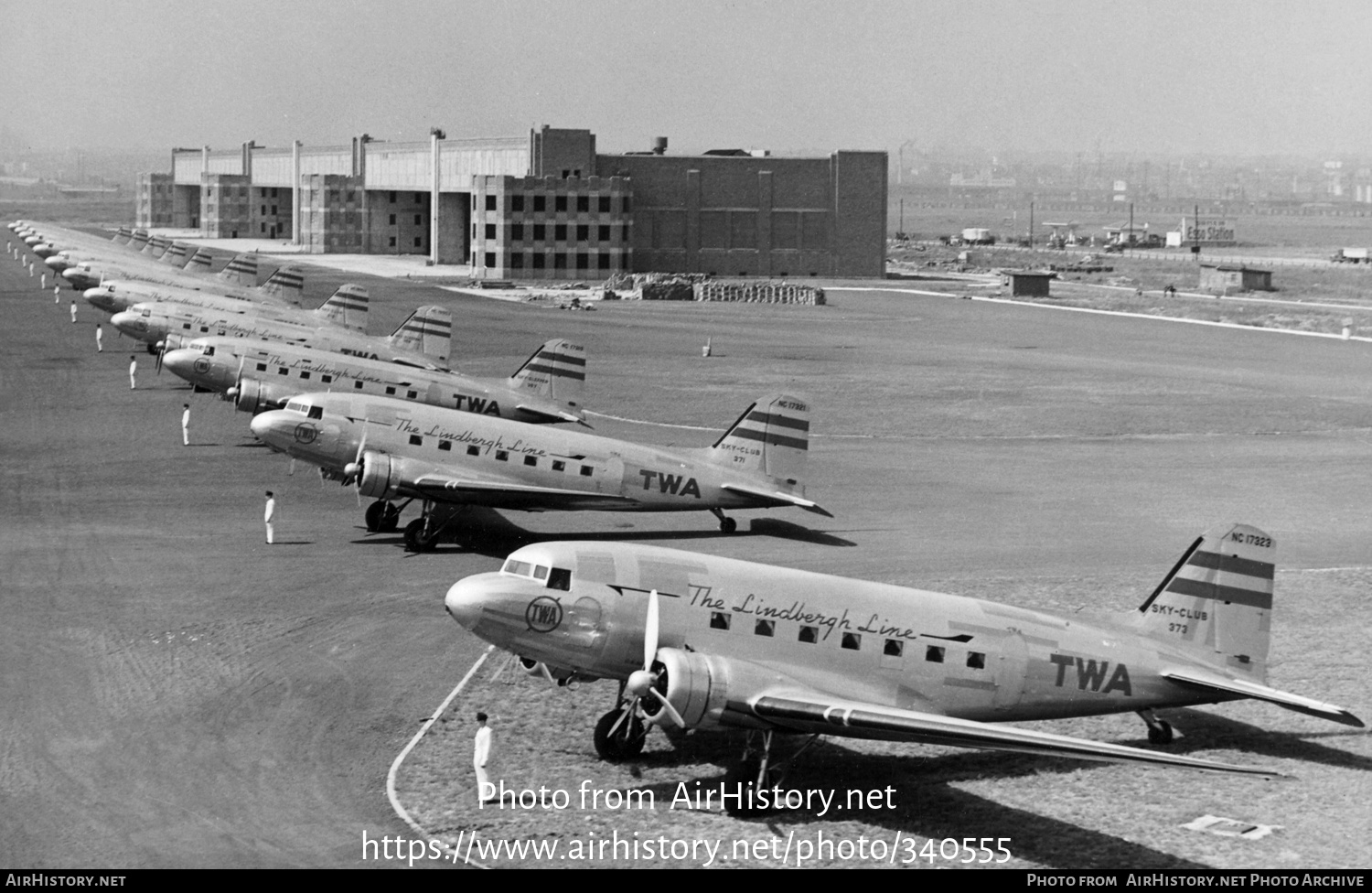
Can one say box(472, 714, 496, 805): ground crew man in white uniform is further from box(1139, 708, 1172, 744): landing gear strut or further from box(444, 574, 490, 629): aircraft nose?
box(1139, 708, 1172, 744): landing gear strut

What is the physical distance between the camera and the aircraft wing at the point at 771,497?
45.4 m

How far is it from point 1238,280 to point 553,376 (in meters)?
121

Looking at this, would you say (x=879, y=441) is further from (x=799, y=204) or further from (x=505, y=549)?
(x=799, y=204)

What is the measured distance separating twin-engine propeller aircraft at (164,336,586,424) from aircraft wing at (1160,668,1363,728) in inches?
1380

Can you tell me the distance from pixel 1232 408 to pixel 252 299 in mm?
57463

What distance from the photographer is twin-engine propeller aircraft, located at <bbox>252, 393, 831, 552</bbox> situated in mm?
45594

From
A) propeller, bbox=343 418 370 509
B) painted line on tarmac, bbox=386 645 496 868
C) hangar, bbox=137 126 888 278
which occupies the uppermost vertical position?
hangar, bbox=137 126 888 278

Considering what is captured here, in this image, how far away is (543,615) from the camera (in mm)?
26781

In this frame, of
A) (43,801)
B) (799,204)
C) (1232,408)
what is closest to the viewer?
(43,801)

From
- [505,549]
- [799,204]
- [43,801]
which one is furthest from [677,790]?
[799,204]

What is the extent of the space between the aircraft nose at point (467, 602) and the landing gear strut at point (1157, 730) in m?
12.3

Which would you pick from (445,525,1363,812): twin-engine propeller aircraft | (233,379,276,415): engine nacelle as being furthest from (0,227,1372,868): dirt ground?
(233,379,276,415): engine nacelle

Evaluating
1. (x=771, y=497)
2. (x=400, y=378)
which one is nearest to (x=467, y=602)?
(x=771, y=497)

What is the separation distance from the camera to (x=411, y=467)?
4462cm
